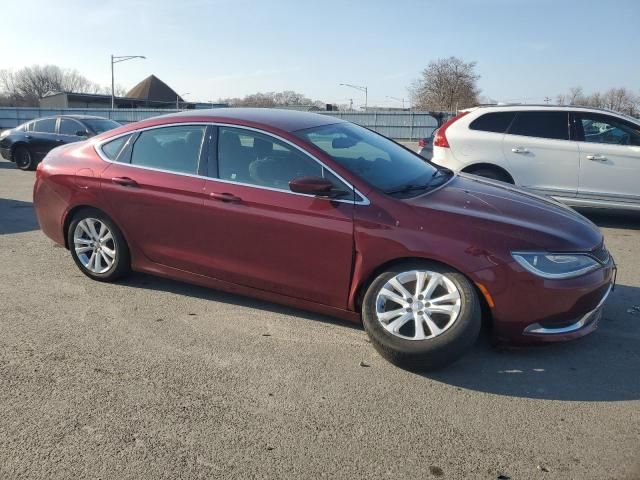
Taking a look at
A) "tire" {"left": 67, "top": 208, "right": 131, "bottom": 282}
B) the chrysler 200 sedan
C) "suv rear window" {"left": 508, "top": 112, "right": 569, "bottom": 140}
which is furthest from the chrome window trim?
"suv rear window" {"left": 508, "top": 112, "right": 569, "bottom": 140}

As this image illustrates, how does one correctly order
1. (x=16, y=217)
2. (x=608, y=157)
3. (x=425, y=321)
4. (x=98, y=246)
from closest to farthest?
(x=425, y=321) < (x=98, y=246) < (x=608, y=157) < (x=16, y=217)

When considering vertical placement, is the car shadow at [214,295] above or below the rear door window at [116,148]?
below

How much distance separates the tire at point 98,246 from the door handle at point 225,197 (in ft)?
3.60

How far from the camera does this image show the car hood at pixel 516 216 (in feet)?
11.0

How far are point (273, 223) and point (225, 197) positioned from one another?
46 cm

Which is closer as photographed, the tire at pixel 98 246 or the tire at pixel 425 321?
the tire at pixel 425 321

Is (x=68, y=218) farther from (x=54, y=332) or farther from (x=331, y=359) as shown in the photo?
(x=331, y=359)

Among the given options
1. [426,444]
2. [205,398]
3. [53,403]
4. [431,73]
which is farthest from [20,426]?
[431,73]

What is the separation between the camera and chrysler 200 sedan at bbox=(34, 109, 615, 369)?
3330mm

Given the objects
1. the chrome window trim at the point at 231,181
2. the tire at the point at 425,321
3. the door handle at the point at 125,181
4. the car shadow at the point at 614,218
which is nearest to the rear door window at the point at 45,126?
the chrome window trim at the point at 231,181

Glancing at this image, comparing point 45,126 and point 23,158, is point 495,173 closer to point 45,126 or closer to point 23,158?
point 45,126

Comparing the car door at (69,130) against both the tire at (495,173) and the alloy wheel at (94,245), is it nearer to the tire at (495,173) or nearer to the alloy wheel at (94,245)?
the alloy wheel at (94,245)

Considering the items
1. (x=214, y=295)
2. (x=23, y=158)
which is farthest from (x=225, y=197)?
(x=23, y=158)

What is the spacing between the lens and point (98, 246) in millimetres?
4758
